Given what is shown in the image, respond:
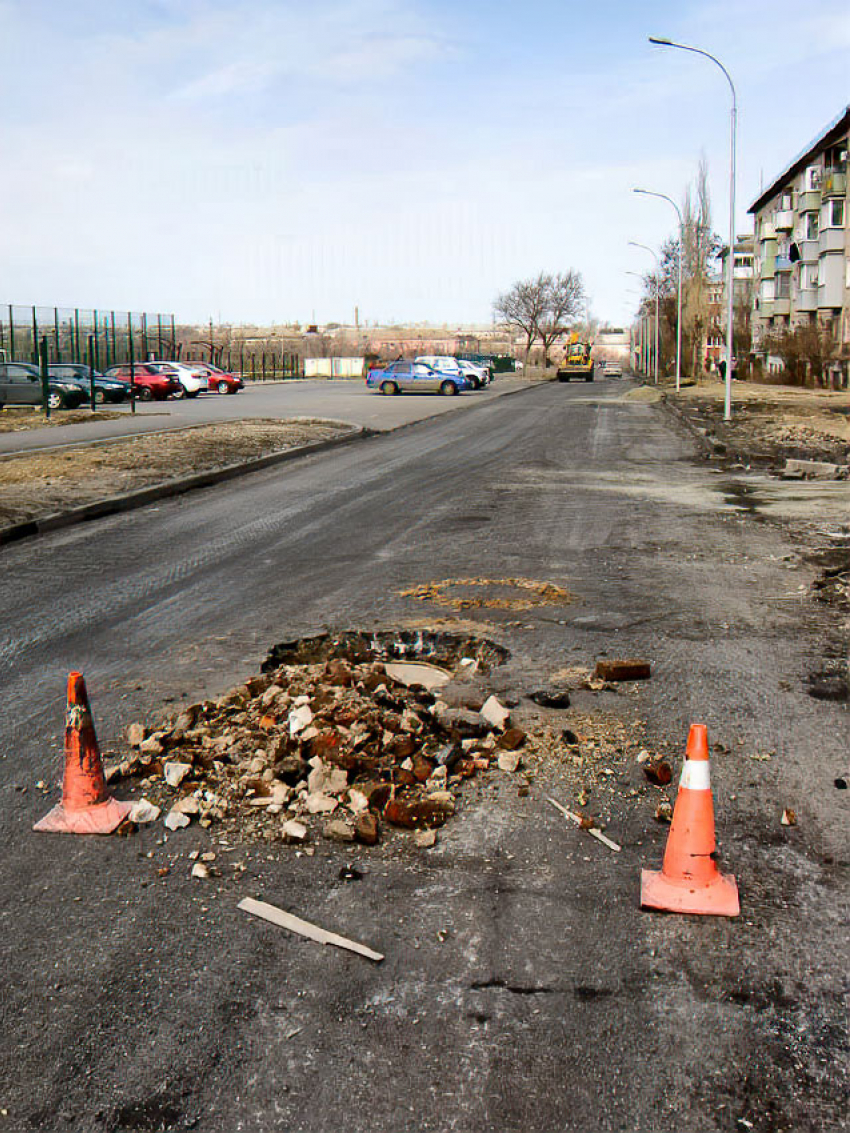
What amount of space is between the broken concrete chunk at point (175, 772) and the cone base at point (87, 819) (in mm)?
225

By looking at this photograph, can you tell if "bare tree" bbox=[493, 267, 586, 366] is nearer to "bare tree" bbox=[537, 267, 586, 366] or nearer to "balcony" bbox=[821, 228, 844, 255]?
"bare tree" bbox=[537, 267, 586, 366]

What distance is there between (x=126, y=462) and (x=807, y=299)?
56828mm

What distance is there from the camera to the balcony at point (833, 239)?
5806 centimetres

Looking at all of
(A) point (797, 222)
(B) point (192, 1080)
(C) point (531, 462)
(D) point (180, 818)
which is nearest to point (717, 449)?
(C) point (531, 462)

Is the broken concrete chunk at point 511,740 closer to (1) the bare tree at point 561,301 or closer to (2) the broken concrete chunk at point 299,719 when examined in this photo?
(2) the broken concrete chunk at point 299,719

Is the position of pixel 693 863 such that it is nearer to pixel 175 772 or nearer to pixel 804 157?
pixel 175 772

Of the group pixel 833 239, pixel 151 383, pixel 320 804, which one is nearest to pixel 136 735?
pixel 320 804

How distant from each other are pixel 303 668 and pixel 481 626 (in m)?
1.62

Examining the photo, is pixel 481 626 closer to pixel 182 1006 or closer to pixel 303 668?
pixel 303 668

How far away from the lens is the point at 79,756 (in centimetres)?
412

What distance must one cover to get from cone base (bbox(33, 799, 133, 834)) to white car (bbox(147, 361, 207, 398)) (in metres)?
43.2

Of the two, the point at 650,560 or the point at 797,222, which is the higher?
the point at 797,222

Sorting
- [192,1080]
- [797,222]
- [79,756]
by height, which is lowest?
[192,1080]

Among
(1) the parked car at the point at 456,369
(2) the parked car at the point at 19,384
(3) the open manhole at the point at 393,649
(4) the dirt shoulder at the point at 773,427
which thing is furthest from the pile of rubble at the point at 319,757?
(1) the parked car at the point at 456,369
